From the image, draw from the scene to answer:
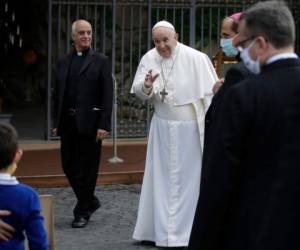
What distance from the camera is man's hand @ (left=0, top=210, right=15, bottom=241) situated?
452cm

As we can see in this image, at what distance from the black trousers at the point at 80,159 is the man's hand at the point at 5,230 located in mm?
4143

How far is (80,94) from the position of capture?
8711mm

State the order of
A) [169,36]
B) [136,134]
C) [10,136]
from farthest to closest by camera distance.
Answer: [136,134]
[169,36]
[10,136]

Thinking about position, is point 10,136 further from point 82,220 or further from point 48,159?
point 48,159

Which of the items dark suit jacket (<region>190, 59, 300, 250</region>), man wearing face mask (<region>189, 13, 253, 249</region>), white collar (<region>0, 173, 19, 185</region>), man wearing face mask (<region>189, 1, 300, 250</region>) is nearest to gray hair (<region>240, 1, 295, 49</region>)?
man wearing face mask (<region>189, 1, 300, 250</region>)

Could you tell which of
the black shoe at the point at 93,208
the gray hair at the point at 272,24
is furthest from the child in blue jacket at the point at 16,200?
the black shoe at the point at 93,208

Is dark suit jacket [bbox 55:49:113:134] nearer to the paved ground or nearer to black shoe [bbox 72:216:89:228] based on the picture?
black shoe [bbox 72:216:89:228]

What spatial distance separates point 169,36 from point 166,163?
1.10 m

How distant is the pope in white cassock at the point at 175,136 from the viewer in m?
8.05

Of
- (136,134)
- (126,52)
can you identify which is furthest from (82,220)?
(126,52)

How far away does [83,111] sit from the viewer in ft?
28.4

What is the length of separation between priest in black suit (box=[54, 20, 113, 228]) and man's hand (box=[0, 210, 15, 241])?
4.09 meters

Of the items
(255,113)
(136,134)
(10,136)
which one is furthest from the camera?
(136,134)

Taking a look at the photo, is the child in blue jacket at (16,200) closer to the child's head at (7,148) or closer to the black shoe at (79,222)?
the child's head at (7,148)
